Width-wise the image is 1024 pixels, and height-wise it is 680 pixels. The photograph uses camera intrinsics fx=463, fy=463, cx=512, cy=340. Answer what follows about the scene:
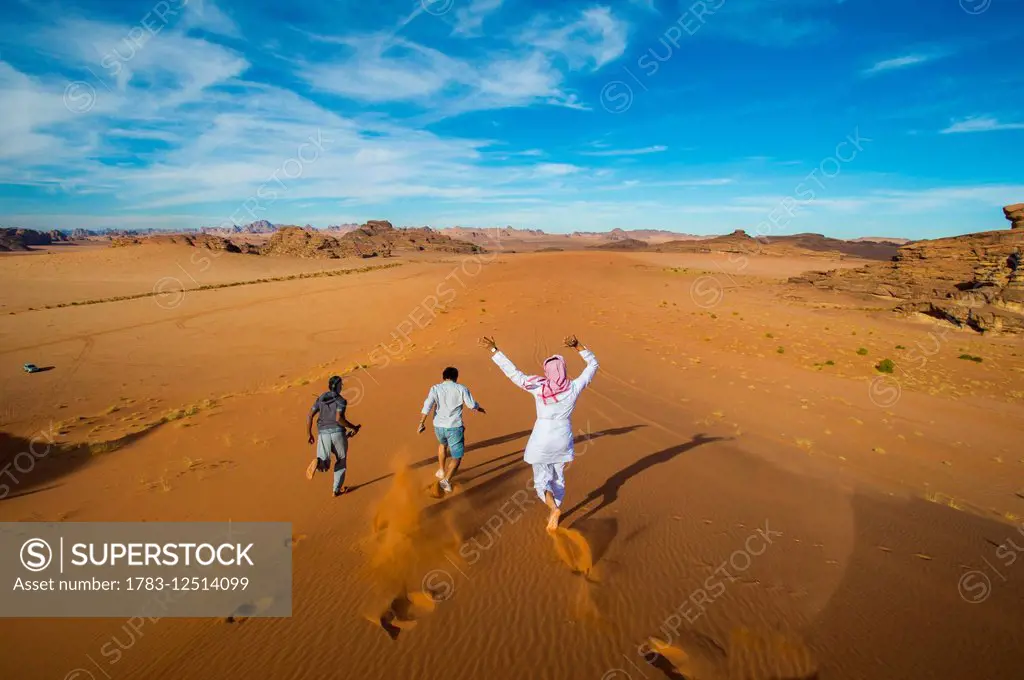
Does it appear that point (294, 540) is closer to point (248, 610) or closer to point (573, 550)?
point (248, 610)

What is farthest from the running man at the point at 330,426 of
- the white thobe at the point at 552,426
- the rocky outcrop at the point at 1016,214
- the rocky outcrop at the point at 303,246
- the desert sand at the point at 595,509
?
the rocky outcrop at the point at 303,246

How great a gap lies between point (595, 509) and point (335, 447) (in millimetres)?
3645

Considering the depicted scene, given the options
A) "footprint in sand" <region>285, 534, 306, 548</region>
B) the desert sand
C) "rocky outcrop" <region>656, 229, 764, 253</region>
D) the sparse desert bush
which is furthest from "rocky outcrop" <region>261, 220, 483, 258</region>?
"footprint in sand" <region>285, 534, 306, 548</region>

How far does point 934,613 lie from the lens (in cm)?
436

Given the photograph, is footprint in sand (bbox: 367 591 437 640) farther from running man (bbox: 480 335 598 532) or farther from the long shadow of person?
the long shadow of person

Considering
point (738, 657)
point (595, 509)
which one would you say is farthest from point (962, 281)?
point (738, 657)

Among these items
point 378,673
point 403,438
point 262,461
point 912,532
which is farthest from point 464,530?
point 912,532

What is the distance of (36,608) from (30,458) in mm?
6253

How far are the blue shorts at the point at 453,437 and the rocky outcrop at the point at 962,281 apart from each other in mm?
27779

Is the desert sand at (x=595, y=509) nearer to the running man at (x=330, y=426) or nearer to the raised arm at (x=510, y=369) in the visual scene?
the running man at (x=330, y=426)

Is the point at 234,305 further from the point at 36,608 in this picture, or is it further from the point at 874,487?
the point at 874,487

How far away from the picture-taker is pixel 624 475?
746 centimetres

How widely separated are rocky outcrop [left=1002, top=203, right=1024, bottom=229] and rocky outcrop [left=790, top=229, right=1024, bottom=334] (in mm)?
781

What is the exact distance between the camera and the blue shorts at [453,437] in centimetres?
642
